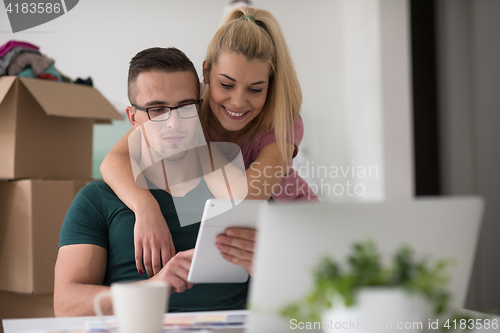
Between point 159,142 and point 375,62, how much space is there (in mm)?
1849

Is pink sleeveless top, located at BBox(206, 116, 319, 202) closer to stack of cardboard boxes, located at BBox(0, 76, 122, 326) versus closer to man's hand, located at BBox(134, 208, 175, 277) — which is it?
man's hand, located at BBox(134, 208, 175, 277)

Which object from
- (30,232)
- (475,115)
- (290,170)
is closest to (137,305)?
(290,170)

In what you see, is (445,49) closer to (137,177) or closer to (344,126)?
(344,126)

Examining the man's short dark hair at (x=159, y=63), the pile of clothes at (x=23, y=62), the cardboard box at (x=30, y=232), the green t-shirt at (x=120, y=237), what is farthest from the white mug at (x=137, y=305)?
the pile of clothes at (x=23, y=62)

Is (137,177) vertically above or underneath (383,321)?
above

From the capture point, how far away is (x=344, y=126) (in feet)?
10.2

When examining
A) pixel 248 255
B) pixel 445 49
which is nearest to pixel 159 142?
pixel 248 255

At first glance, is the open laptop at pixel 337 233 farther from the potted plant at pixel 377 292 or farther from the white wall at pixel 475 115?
the white wall at pixel 475 115

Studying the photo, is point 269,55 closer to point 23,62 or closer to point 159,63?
point 159,63

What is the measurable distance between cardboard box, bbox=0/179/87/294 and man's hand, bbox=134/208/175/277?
2.44 ft

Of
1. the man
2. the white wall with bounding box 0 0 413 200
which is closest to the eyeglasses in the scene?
the man

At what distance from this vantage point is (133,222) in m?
1.17

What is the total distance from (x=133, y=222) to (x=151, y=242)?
0.18 m

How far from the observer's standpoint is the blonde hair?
4.33 feet
